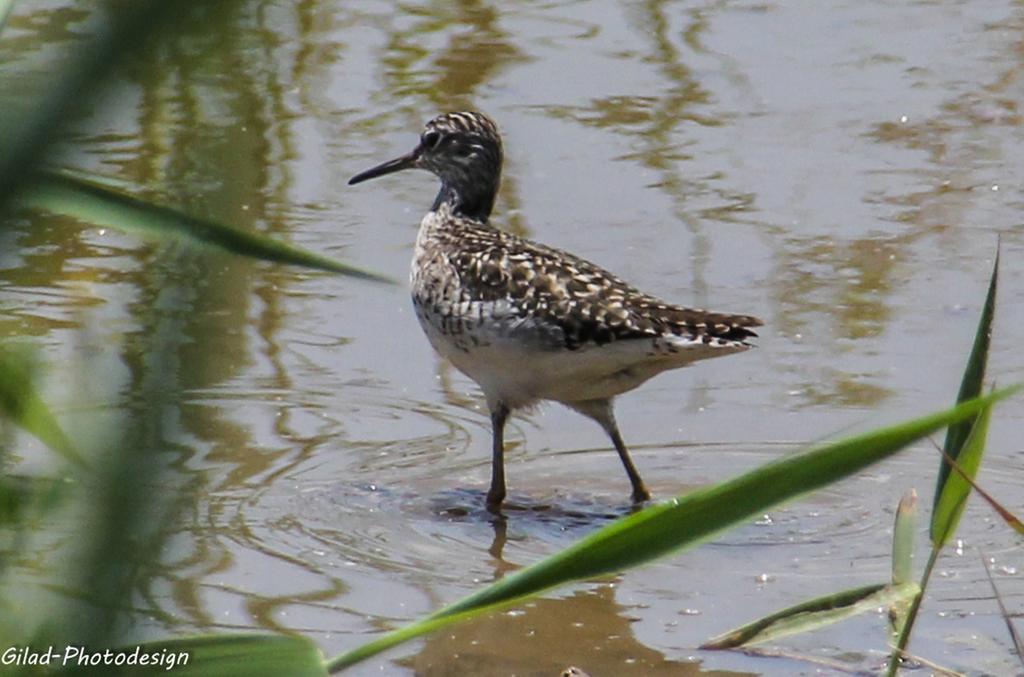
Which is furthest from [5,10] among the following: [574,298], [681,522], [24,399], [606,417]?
[606,417]

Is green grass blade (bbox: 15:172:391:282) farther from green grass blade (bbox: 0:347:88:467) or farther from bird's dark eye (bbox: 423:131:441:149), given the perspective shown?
bird's dark eye (bbox: 423:131:441:149)

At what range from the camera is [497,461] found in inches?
225

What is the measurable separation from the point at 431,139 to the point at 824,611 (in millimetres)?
4516

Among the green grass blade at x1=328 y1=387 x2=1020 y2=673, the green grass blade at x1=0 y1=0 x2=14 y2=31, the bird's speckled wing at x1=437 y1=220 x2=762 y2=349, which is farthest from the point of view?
the bird's speckled wing at x1=437 y1=220 x2=762 y2=349

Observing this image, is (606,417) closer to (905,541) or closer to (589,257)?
(589,257)

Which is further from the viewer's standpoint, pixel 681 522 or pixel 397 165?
pixel 397 165

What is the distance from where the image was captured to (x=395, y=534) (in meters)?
5.32

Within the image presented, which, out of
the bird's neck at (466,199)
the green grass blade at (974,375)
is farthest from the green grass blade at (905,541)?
the bird's neck at (466,199)

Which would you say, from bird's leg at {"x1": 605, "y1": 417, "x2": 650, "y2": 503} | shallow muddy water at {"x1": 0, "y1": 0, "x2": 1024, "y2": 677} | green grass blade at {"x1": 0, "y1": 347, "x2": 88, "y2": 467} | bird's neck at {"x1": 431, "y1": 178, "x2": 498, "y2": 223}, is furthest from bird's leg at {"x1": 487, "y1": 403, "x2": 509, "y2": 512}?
green grass blade at {"x1": 0, "y1": 347, "x2": 88, "y2": 467}

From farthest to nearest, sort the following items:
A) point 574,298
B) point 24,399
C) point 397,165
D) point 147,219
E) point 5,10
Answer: point 397,165 → point 574,298 → point 147,219 → point 5,10 → point 24,399

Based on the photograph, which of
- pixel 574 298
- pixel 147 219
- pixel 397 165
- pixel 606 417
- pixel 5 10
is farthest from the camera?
pixel 397 165

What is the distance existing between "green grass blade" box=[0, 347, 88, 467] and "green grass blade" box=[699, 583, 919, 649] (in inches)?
76.5

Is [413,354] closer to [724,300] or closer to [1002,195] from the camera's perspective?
[724,300]

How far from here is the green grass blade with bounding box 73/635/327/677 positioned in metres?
0.97
